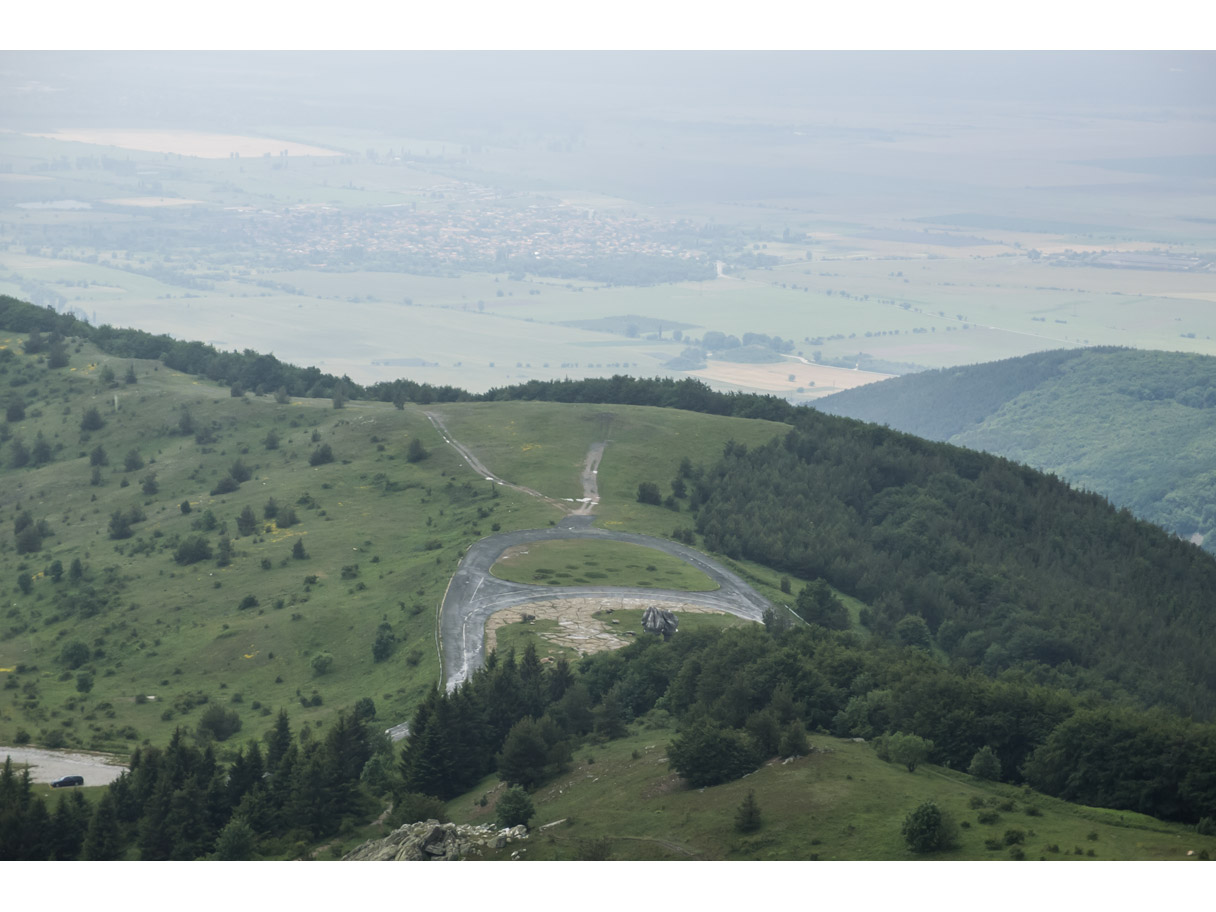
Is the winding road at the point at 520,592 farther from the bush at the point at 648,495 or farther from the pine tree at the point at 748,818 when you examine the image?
the pine tree at the point at 748,818

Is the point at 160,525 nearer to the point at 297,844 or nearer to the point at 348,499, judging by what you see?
the point at 348,499

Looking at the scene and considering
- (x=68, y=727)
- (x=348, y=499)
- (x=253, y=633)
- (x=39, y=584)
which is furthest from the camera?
(x=348, y=499)

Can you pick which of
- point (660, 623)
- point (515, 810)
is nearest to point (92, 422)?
point (660, 623)

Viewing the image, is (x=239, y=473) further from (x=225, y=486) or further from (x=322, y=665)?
(x=322, y=665)

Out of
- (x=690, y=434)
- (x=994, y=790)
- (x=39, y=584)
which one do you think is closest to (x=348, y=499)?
(x=39, y=584)

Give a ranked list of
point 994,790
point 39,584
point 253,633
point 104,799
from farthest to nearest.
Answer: point 39,584 → point 253,633 → point 104,799 → point 994,790

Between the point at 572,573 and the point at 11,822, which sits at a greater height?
the point at 572,573

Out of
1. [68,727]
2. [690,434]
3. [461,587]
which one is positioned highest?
[690,434]

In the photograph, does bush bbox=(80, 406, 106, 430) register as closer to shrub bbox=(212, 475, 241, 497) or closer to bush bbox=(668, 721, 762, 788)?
shrub bbox=(212, 475, 241, 497)
